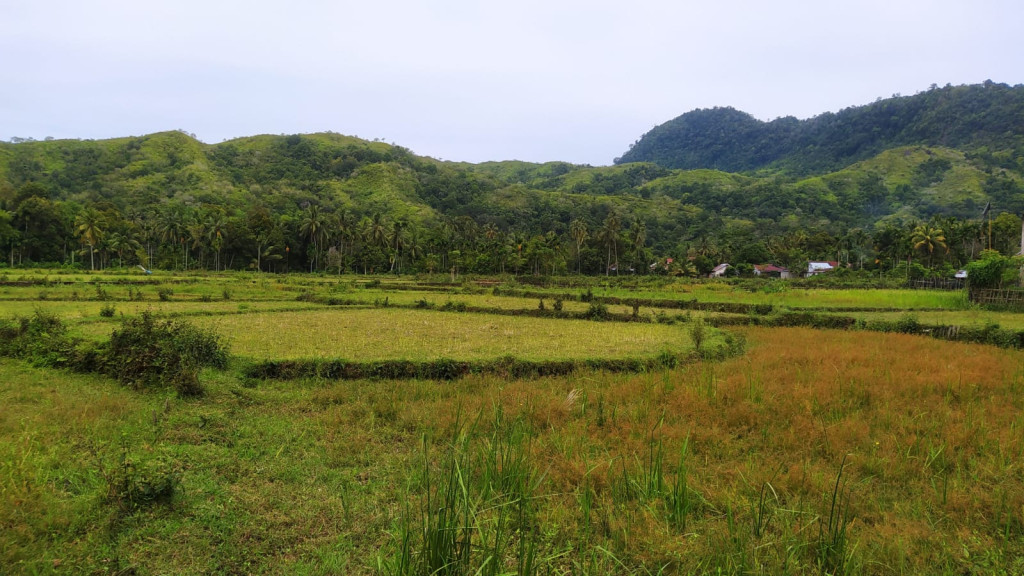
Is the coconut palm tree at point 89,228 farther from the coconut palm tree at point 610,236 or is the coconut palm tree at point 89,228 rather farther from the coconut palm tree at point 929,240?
the coconut palm tree at point 929,240

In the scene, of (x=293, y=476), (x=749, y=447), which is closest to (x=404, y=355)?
(x=293, y=476)

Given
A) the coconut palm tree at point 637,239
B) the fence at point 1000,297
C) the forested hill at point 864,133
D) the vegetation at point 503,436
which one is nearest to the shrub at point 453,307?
the vegetation at point 503,436

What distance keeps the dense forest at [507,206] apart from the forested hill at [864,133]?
0.71m

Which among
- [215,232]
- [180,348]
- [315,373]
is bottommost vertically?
[315,373]

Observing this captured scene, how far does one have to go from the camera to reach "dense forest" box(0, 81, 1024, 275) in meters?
57.0

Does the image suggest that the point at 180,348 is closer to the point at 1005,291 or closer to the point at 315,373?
the point at 315,373

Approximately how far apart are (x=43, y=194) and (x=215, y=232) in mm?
24774

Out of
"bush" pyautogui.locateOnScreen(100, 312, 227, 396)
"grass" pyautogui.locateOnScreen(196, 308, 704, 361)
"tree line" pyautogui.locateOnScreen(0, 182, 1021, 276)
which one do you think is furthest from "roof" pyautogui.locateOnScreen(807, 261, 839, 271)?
"bush" pyautogui.locateOnScreen(100, 312, 227, 396)

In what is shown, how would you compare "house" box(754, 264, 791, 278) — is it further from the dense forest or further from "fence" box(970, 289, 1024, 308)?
"fence" box(970, 289, 1024, 308)

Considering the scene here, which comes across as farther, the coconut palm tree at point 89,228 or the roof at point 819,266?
the roof at point 819,266

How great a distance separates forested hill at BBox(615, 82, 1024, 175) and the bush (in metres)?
159

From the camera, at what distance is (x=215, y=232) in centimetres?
5441

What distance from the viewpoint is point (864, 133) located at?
474 ft

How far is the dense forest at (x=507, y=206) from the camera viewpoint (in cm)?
5703
